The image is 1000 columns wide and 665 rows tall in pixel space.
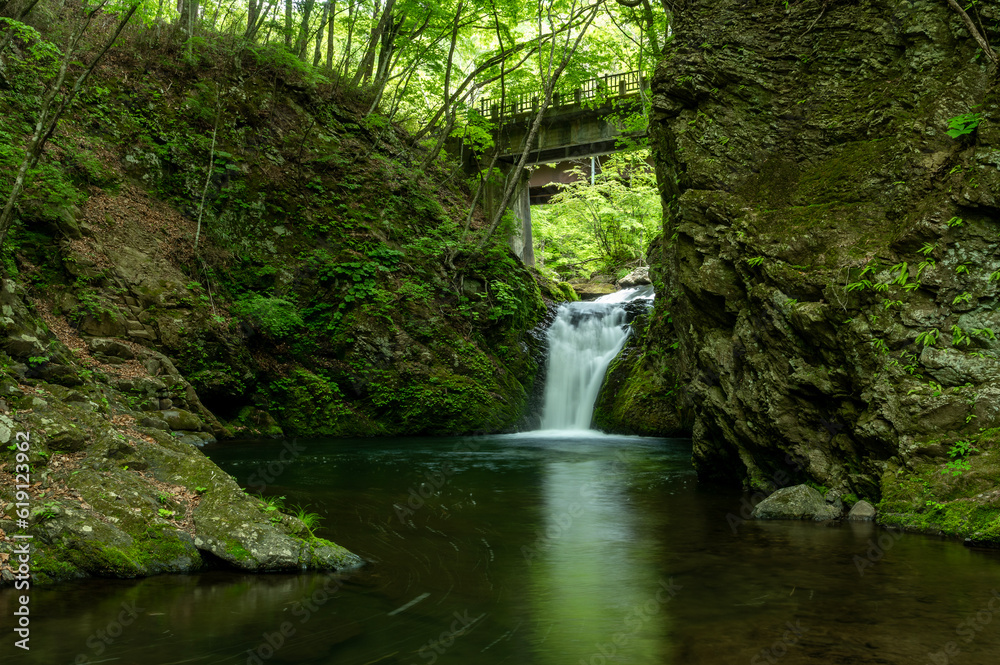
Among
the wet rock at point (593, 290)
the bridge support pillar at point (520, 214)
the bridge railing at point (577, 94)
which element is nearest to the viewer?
the bridge railing at point (577, 94)

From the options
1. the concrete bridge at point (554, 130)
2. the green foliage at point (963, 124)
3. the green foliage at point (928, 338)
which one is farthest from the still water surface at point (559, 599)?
the concrete bridge at point (554, 130)

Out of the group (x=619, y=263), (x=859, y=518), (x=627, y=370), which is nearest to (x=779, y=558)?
(x=859, y=518)

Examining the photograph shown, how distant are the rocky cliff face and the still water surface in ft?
3.47

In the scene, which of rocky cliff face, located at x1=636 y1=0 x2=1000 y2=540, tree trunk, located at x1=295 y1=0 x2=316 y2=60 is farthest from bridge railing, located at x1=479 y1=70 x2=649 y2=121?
rocky cliff face, located at x1=636 y1=0 x2=1000 y2=540

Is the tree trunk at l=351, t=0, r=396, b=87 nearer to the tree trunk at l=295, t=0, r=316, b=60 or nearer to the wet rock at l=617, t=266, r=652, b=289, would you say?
the tree trunk at l=295, t=0, r=316, b=60

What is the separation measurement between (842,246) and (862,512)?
114 inches

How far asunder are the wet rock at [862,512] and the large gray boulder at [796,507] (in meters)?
0.17

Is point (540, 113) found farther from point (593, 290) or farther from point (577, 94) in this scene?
point (593, 290)

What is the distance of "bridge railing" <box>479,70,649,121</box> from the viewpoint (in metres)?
18.9

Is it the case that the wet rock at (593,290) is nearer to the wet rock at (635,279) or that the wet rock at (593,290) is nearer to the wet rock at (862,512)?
the wet rock at (635,279)

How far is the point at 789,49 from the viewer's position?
8664 mm

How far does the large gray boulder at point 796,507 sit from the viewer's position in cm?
674

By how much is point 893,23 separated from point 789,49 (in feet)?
4.13

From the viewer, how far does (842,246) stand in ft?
23.5
